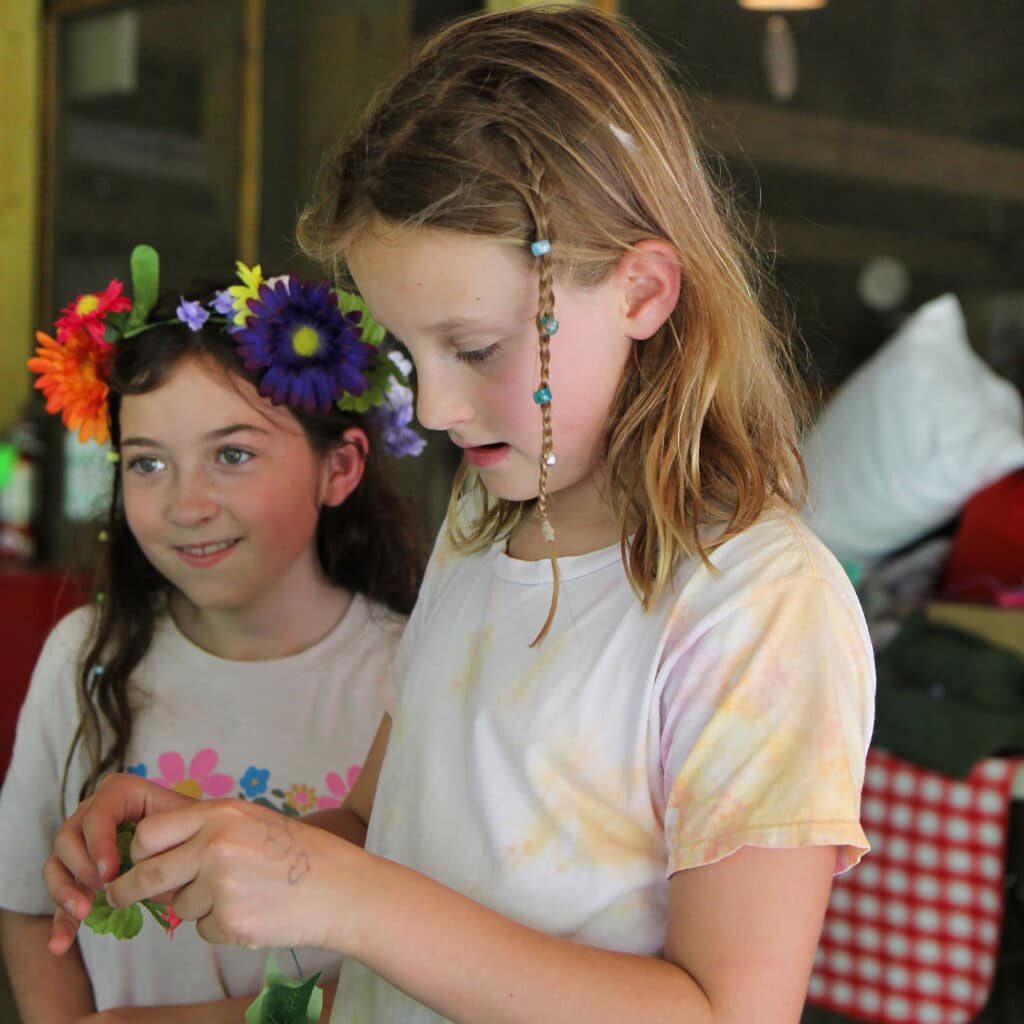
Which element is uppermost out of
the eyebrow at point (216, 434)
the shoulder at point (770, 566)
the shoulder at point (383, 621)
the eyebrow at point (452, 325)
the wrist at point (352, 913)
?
the eyebrow at point (452, 325)

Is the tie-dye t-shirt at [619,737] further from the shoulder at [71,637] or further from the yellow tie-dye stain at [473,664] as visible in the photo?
the shoulder at [71,637]

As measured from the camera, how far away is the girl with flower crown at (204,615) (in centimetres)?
142

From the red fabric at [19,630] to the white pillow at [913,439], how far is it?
200cm

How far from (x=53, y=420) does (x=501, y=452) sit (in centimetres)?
357

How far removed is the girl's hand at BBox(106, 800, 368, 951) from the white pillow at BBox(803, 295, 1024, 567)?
1.72m

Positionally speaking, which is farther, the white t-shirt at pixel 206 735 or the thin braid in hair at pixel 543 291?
the white t-shirt at pixel 206 735

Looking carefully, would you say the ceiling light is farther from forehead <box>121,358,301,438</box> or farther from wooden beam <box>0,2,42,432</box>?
wooden beam <box>0,2,42,432</box>

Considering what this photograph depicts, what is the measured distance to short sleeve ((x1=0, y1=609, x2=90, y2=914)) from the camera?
4.84 ft

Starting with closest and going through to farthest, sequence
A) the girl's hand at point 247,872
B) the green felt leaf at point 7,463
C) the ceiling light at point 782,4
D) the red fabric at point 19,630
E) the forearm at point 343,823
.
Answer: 1. the girl's hand at point 247,872
2. the forearm at point 343,823
3. the ceiling light at point 782,4
4. the red fabric at point 19,630
5. the green felt leaf at point 7,463

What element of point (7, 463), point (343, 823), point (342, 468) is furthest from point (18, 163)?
point (343, 823)

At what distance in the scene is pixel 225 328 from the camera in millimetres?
1448

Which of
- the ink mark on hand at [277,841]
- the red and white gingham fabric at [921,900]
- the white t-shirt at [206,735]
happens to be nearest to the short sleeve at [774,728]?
the ink mark on hand at [277,841]

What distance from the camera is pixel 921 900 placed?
221cm

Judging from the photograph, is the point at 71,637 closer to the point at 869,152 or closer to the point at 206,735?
the point at 206,735
